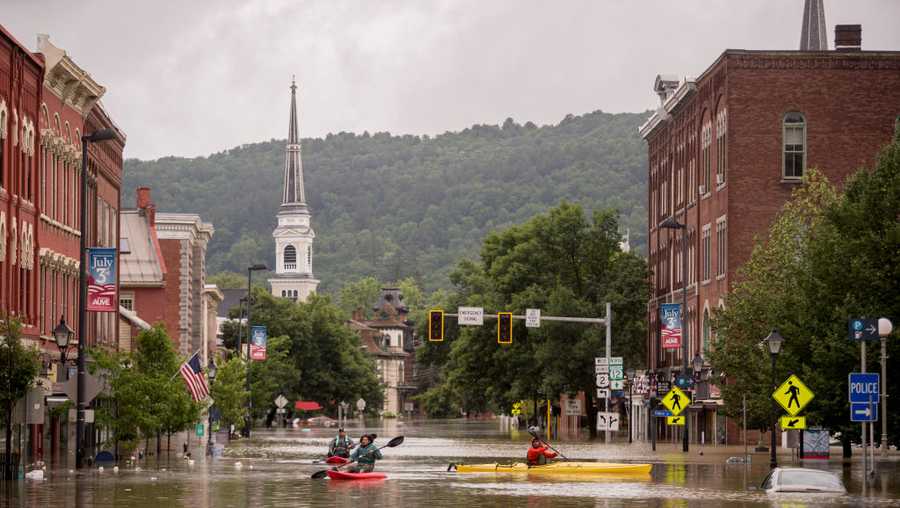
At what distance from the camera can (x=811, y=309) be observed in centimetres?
5322

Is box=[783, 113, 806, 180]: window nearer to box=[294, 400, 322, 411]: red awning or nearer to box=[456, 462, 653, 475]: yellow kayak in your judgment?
box=[456, 462, 653, 475]: yellow kayak

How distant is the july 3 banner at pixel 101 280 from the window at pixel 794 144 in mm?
38444

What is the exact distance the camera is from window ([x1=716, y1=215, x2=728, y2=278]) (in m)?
83.8

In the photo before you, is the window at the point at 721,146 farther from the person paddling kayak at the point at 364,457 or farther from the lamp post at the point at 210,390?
the person paddling kayak at the point at 364,457

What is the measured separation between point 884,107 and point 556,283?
3238cm

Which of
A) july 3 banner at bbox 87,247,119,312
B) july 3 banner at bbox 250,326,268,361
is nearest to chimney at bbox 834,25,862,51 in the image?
july 3 banner at bbox 250,326,268,361

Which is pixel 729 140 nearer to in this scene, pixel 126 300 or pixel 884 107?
pixel 884 107

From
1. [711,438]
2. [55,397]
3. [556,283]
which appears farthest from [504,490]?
[556,283]

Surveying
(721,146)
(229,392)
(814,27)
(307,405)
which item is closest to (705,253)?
(721,146)

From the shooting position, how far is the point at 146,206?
11306 centimetres

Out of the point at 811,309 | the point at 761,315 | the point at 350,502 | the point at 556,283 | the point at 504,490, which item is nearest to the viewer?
the point at 350,502

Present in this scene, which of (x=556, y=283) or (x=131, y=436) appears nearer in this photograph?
(x=131, y=436)

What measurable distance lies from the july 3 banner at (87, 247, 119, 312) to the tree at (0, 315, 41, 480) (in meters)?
9.04

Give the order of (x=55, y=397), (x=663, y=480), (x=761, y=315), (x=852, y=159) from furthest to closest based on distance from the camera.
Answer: (x=852, y=159), (x=761, y=315), (x=55, y=397), (x=663, y=480)
